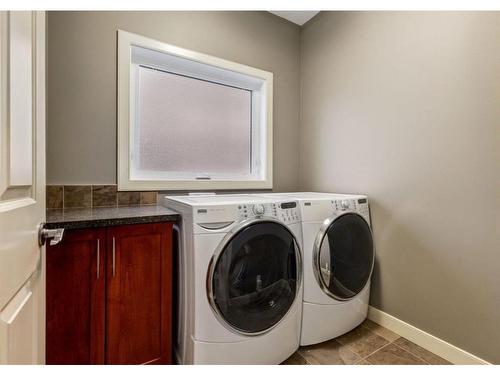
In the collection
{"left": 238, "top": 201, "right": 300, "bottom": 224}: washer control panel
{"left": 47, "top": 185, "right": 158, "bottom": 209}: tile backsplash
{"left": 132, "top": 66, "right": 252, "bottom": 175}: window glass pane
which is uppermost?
{"left": 132, "top": 66, "right": 252, "bottom": 175}: window glass pane

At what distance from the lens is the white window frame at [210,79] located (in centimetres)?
166

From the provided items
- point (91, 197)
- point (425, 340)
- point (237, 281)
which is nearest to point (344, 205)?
point (237, 281)

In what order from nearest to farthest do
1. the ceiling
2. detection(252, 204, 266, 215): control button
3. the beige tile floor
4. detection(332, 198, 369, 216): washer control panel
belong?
detection(252, 204, 266, 215): control button → the beige tile floor → detection(332, 198, 369, 216): washer control panel → the ceiling

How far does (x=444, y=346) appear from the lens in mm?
1451

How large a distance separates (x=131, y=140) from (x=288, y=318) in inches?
60.2

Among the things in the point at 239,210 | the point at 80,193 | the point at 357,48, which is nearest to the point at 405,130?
the point at 357,48

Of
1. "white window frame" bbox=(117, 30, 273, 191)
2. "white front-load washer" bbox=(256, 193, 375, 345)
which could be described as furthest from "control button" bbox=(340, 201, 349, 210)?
"white window frame" bbox=(117, 30, 273, 191)

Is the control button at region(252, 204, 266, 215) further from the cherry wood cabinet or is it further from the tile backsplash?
the tile backsplash

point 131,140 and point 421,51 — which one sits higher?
point 421,51

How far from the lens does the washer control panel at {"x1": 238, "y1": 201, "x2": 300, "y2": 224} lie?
1.27 meters

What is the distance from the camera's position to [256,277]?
1.29m

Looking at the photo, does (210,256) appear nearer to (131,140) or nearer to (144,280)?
(144,280)

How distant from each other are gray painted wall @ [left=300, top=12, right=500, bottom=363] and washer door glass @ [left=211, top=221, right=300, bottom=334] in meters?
0.83

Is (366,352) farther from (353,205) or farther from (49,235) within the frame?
(49,235)
